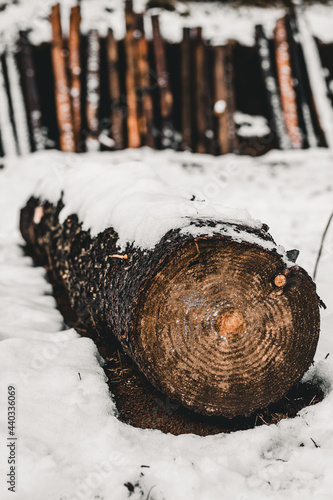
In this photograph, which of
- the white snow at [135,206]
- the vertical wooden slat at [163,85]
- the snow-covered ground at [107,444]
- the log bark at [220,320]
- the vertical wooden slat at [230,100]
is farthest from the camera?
the vertical wooden slat at [230,100]

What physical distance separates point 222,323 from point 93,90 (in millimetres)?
5350

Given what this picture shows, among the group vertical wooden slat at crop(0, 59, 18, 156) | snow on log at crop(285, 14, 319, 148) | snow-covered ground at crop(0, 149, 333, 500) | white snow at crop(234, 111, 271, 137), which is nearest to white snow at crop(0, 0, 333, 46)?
snow on log at crop(285, 14, 319, 148)

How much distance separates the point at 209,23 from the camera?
6977 mm

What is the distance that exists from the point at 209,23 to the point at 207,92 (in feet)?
5.98

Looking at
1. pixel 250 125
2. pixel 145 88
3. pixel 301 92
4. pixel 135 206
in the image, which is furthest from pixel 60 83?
pixel 135 206

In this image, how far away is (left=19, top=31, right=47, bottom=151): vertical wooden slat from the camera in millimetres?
5914

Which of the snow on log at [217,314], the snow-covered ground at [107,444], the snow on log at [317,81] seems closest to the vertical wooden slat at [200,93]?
the snow on log at [317,81]

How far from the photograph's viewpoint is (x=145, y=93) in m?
5.96

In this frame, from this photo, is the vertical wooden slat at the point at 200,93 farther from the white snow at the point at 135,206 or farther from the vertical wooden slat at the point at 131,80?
the white snow at the point at 135,206

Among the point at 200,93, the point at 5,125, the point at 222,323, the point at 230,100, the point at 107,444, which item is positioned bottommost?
the point at 107,444

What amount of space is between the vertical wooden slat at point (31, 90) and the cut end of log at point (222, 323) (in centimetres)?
518

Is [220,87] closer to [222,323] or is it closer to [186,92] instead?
[186,92]

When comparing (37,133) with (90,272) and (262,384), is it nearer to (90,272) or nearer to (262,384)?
(90,272)

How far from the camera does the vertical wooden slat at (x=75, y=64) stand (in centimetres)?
586
